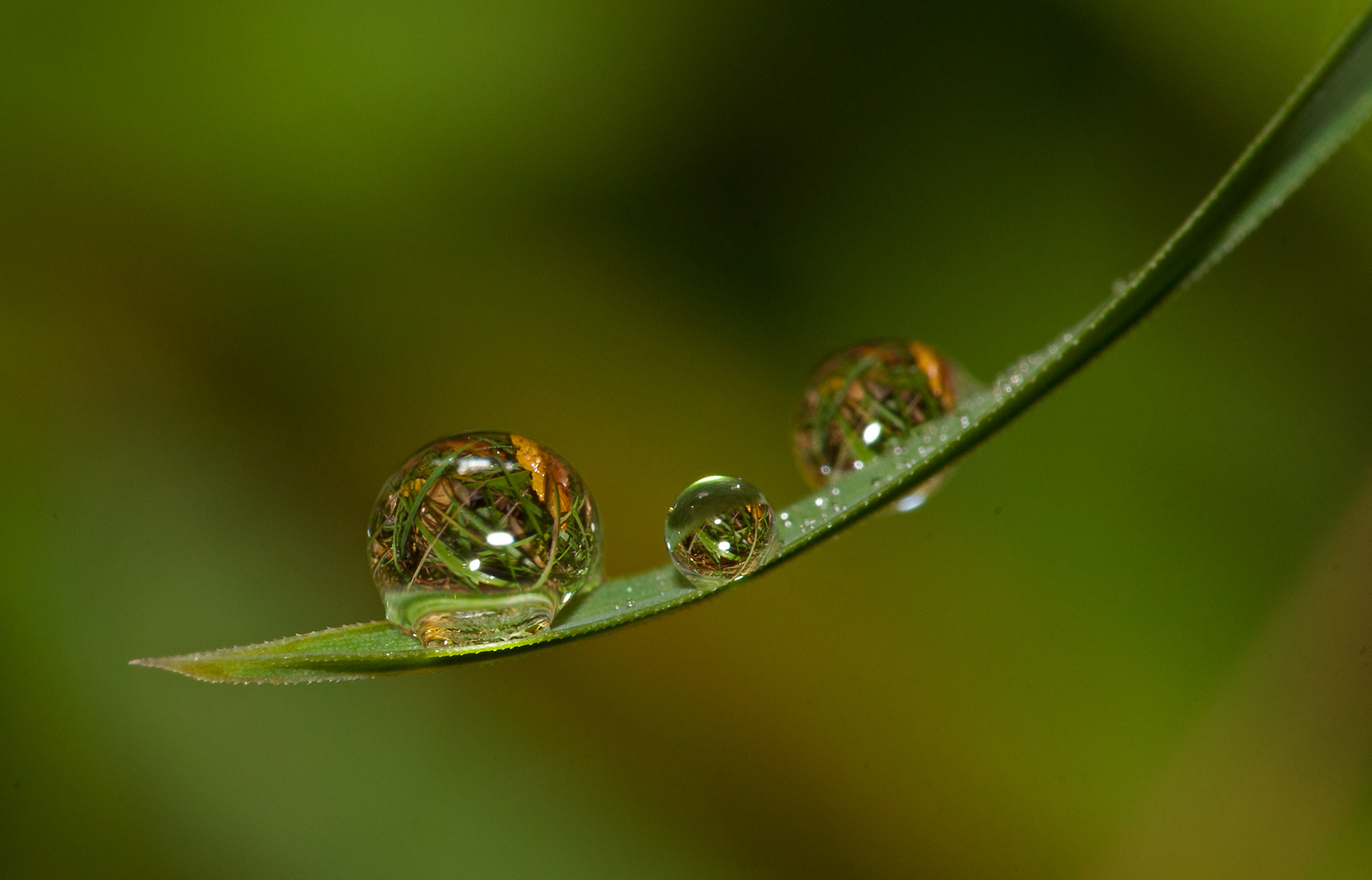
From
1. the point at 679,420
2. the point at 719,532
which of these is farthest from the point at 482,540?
the point at 679,420

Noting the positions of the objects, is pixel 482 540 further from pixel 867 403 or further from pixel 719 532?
pixel 867 403

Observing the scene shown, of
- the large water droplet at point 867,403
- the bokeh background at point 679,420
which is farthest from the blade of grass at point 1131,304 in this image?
the bokeh background at point 679,420

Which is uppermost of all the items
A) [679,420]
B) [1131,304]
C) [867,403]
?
[679,420]

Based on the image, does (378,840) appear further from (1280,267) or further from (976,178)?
(1280,267)

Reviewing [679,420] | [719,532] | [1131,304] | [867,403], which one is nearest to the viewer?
[1131,304]

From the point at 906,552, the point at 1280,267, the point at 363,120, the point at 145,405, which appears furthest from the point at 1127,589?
the point at 145,405

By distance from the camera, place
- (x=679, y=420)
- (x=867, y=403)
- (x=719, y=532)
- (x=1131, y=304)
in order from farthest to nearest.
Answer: (x=679, y=420) → (x=867, y=403) → (x=719, y=532) → (x=1131, y=304)
